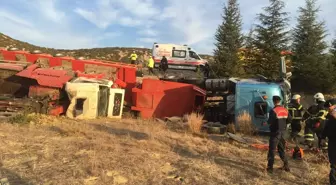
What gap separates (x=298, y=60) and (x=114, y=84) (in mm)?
17628

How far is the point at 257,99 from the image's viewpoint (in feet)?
35.5

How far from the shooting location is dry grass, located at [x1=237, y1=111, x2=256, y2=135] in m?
10.6

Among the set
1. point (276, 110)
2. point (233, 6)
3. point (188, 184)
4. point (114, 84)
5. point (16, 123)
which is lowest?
point (188, 184)

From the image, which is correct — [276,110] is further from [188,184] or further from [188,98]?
[188,98]

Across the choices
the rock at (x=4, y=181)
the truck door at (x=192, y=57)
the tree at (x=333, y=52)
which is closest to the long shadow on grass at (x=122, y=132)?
the rock at (x=4, y=181)

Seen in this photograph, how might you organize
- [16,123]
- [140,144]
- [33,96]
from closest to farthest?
[140,144]
[16,123]
[33,96]

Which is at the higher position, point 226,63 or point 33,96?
point 226,63

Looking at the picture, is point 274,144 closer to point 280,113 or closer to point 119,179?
point 280,113

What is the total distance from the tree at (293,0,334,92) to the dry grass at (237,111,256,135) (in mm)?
15898

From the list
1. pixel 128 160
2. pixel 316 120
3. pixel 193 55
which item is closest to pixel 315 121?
pixel 316 120

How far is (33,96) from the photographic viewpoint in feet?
36.4

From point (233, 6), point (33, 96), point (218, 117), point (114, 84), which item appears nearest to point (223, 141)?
point (218, 117)

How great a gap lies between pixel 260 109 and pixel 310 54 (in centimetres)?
1647

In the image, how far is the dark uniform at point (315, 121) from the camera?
7.91 m
